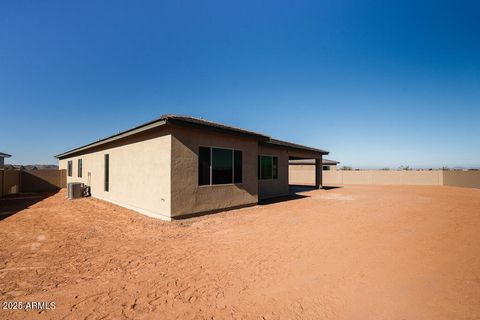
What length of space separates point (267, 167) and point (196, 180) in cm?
662

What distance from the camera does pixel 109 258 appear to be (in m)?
4.77

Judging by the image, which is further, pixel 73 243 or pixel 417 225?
pixel 417 225

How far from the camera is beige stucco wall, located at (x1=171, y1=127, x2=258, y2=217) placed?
25.9 feet

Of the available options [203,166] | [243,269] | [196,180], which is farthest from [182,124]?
[243,269]

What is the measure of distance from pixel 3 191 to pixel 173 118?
17213 millimetres

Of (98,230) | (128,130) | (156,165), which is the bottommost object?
(98,230)

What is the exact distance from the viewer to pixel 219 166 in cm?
941

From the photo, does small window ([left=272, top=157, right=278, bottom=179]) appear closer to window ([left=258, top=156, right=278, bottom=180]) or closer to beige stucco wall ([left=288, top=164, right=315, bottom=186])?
window ([left=258, top=156, right=278, bottom=180])

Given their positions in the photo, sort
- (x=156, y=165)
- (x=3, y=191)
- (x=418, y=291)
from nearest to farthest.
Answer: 1. (x=418, y=291)
2. (x=156, y=165)
3. (x=3, y=191)

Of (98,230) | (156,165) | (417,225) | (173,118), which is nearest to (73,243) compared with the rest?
(98,230)

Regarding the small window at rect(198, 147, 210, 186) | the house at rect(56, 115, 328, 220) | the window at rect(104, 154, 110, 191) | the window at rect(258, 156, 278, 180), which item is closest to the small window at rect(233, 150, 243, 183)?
the house at rect(56, 115, 328, 220)

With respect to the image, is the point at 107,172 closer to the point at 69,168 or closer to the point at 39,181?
the point at 69,168

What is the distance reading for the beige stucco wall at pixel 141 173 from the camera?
314 inches

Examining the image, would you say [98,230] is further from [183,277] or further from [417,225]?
[417,225]
